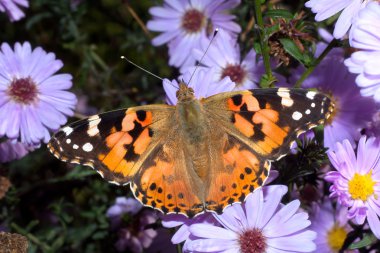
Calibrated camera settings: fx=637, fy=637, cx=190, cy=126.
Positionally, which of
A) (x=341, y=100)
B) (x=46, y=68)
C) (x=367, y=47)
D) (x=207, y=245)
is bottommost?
(x=207, y=245)

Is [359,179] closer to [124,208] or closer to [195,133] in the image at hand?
[195,133]

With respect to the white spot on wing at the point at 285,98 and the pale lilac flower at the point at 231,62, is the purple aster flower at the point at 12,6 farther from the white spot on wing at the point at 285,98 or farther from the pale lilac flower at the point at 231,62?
the white spot on wing at the point at 285,98

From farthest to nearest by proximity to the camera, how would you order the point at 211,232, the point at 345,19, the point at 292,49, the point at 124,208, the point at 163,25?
the point at 163,25 < the point at 124,208 < the point at 292,49 < the point at 345,19 < the point at 211,232

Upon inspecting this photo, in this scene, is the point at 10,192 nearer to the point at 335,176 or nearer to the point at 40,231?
the point at 40,231

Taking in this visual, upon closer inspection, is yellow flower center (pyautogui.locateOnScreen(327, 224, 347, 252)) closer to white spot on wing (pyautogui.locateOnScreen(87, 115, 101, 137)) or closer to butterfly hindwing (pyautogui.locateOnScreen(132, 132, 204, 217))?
butterfly hindwing (pyautogui.locateOnScreen(132, 132, 204, 217))

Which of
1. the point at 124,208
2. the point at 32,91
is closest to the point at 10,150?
the point at 32,91

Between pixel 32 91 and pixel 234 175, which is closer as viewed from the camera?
pixel 234 175

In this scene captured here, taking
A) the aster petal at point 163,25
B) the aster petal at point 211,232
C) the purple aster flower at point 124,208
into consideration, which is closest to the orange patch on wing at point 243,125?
the aster petal at point 211,232
